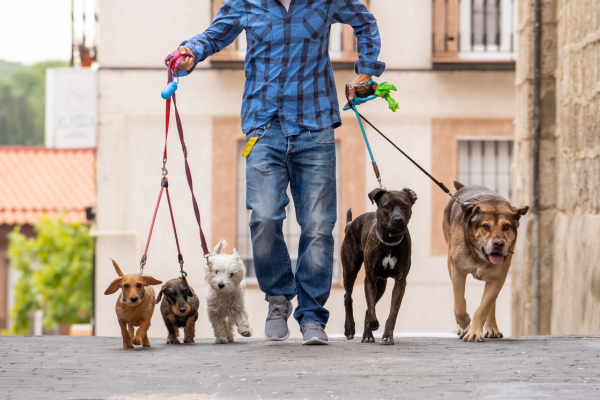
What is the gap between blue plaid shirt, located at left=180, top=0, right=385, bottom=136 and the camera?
502 cm

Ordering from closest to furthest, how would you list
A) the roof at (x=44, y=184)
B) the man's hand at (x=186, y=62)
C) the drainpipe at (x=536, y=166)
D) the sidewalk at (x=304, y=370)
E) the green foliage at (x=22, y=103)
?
the sidewalk at (x=304, y=370) → the man's hand at (x=186, y=62) → the drainpipe at (x=536, y=166) → the roof at (x=44, y=184) → the green foliage at (x=22, y=103)

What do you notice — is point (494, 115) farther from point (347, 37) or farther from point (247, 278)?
point (247, 278)

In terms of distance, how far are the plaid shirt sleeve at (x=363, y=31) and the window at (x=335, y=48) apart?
26.6 feet

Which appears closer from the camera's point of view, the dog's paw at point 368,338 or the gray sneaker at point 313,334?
the gray sneaker at point 313,334

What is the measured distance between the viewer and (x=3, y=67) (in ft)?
151

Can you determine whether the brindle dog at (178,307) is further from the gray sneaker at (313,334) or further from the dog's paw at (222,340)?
the gray sneaker at (313,334)

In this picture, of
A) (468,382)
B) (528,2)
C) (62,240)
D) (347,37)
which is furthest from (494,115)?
(468,382)

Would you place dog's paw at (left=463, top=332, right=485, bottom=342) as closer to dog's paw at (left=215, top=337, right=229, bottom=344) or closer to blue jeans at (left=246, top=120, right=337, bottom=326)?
blue jeans at (left=246, top=120, right=337, bottom=326)

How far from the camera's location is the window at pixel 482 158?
13.7 m

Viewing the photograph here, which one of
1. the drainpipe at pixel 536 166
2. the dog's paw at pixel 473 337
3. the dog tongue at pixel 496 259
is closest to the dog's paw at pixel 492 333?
the dog's paw at pixel 473 337

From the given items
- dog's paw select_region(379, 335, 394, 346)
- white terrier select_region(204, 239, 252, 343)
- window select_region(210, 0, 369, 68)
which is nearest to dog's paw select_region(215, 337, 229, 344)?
white terrier select_region(204, 239, 252, 343)

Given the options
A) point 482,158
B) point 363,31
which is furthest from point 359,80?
point 482,158

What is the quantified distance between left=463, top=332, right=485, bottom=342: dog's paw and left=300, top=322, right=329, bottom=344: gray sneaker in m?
0.98

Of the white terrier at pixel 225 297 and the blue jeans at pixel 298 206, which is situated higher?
the blue jeans at pixel 298 206
